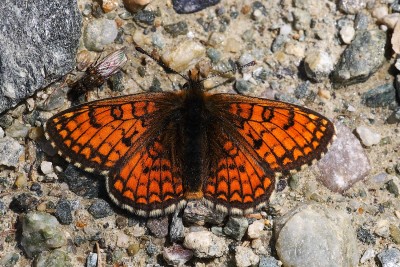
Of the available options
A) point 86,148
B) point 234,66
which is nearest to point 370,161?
point 234,66

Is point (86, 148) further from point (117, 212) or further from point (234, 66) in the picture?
point (234, 66)

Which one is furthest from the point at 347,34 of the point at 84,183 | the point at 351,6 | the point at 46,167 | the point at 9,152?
the point at 9,152

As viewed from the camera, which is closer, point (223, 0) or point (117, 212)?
point (117, 212)

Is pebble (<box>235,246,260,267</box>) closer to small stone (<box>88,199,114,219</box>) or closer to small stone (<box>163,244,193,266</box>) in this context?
small stone (<box>163,244,193,266</box>)

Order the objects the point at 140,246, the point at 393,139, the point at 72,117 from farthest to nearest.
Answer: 1. the point at 393,139
2. the point at 140,246
3. the point at 72,117

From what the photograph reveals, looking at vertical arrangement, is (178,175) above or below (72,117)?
below

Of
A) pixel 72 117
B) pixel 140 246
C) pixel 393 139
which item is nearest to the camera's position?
pixel 72 117

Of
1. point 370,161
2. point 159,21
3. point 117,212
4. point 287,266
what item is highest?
point 159,21

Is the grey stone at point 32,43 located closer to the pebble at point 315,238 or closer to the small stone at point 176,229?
the small stone at point 176,229
